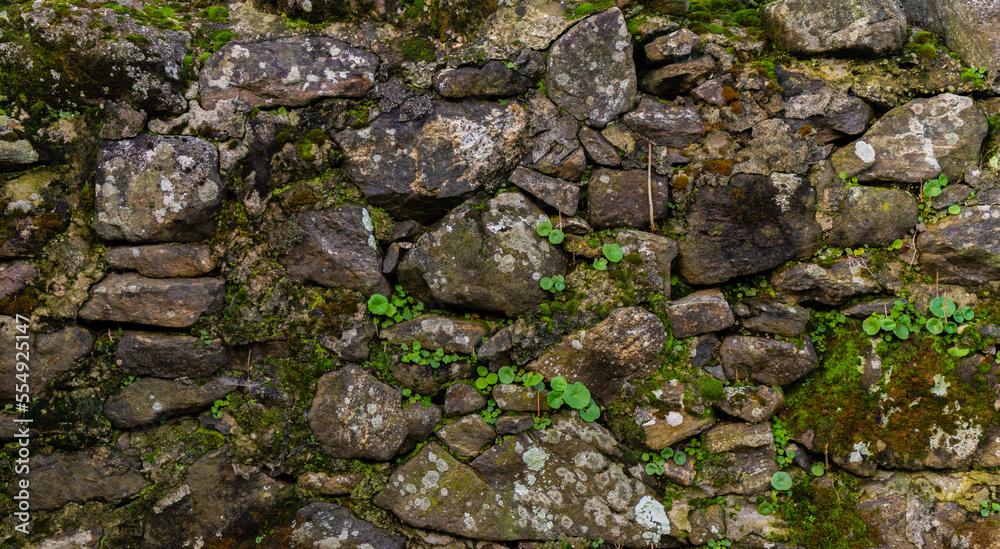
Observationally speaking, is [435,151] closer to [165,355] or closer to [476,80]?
[476,80]

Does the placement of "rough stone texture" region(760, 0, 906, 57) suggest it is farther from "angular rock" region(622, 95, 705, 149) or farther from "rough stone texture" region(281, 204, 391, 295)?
"rough stone texture" region(281, 204, 391, 295)

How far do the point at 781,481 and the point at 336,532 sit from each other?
3084mm

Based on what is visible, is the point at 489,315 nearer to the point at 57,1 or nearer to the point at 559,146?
the point at 559,146

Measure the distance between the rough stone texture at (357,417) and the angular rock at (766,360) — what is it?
2386mm

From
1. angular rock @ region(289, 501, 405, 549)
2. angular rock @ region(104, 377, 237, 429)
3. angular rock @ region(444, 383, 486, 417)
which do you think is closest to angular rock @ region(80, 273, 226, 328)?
angular rock @ region(104, 377, 237, 429)

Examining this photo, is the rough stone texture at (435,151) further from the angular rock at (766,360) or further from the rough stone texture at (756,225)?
the angular rock at (766,360)

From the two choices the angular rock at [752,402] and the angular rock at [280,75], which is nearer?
the angular rock at [752,402]

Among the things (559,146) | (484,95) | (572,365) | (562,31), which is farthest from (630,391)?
(562,31)

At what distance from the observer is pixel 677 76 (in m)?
3.63

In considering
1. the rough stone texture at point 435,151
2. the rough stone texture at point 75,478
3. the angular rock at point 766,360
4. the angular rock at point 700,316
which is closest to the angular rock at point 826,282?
the angular rock at point 766,360

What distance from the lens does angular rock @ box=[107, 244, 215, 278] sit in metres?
3.49

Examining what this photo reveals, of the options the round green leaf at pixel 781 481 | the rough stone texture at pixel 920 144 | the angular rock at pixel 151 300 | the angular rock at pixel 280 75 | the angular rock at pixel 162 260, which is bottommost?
the round green leaf at pixel 781 481

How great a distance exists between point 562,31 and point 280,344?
309cm

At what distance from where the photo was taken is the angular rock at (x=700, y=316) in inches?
138
